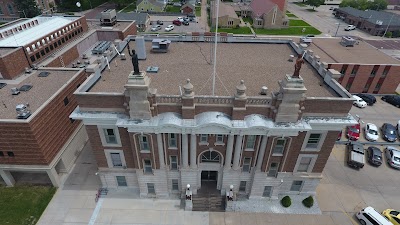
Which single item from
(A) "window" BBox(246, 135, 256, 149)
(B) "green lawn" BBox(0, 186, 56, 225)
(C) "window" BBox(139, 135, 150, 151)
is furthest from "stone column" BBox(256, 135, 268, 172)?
(B) "green lawn" BBox(0, 186, 56, 225)

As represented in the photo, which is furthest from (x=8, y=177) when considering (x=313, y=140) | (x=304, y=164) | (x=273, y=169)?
(x=313, y=140)

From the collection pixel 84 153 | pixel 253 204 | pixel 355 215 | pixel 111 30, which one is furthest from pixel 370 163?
pixel 111 30

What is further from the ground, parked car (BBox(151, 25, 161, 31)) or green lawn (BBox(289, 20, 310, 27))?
parked car (BBox(151, 25, 161, 31))

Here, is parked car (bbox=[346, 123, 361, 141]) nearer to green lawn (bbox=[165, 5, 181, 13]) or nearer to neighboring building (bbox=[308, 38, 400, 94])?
neighboring building (bbox=[308, 38, 400, 94])

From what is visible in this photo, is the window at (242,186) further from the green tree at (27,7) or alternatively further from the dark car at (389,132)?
the green tree at (27,7)

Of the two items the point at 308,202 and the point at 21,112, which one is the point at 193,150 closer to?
the point at 308,202

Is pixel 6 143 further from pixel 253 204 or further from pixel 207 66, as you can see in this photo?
pixel 253 204

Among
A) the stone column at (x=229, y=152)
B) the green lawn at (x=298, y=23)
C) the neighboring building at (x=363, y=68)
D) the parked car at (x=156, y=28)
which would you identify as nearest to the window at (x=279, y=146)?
the stone column at (x=229, y=152)
